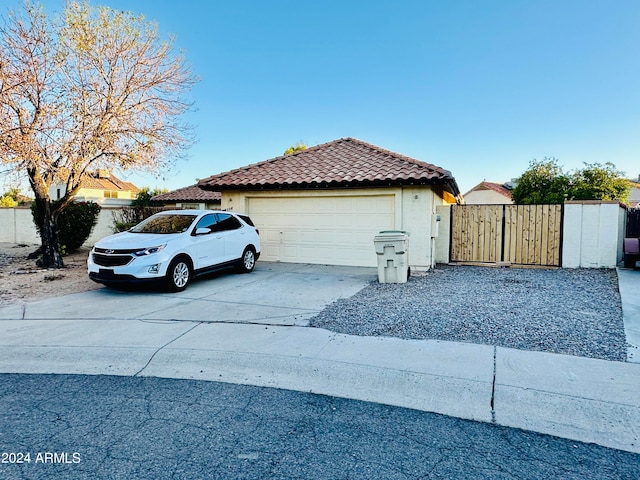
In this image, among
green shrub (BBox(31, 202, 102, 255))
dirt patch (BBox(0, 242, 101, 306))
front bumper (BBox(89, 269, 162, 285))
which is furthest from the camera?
green shrub (BBox(31, 202, 102, 255))

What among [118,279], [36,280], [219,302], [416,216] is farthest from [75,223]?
[416,216]

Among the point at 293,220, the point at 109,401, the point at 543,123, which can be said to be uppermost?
the point at 543,123

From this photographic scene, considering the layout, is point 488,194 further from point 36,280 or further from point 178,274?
point 36,280

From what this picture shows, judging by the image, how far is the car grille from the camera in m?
8.31

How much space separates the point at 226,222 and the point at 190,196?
15.6 meters

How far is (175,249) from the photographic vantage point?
8781 mm

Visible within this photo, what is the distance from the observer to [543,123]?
1886cm

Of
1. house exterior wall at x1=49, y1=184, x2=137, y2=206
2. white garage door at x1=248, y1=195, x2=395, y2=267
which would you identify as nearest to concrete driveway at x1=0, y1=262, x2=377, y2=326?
white garage door at x1=248, y1=195, x2=395, y2=267

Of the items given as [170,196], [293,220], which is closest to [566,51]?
[293,220]

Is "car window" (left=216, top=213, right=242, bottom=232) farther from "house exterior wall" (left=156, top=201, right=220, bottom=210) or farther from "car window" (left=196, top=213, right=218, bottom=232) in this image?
"house exterior wall" (left=156, top=201, right=220, bottom=210)

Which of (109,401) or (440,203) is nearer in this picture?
(109,401)

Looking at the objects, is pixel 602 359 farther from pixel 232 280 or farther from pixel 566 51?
pixel 566 51

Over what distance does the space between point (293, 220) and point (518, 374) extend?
32.1 feet

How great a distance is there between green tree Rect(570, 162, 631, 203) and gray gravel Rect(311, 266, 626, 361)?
15.9 metres
